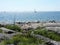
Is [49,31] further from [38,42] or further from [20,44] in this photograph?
[20,44]

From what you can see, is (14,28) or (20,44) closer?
(20,44)

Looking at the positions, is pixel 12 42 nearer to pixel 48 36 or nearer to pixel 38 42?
pixel 38 42

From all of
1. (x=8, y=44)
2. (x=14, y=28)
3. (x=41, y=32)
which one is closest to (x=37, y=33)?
(x=41, y=32)

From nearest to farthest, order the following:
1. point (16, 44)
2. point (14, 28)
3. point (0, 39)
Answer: point (16, 44)
point (0, 39)
point (14, 28)

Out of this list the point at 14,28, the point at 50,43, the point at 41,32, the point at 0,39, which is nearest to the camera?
the point at 50,43

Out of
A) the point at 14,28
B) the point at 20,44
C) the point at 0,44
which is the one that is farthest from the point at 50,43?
the point at 14,28

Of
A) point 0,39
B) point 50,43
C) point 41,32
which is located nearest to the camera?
point 50,43

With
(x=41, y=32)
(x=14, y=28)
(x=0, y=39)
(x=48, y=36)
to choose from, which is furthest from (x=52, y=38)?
(x=14, y=28)

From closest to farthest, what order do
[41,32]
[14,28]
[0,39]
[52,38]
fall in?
[0,39] < [52,38] < [41,32] < [14,28]

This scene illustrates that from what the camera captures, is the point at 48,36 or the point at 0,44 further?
the point at 48,36
